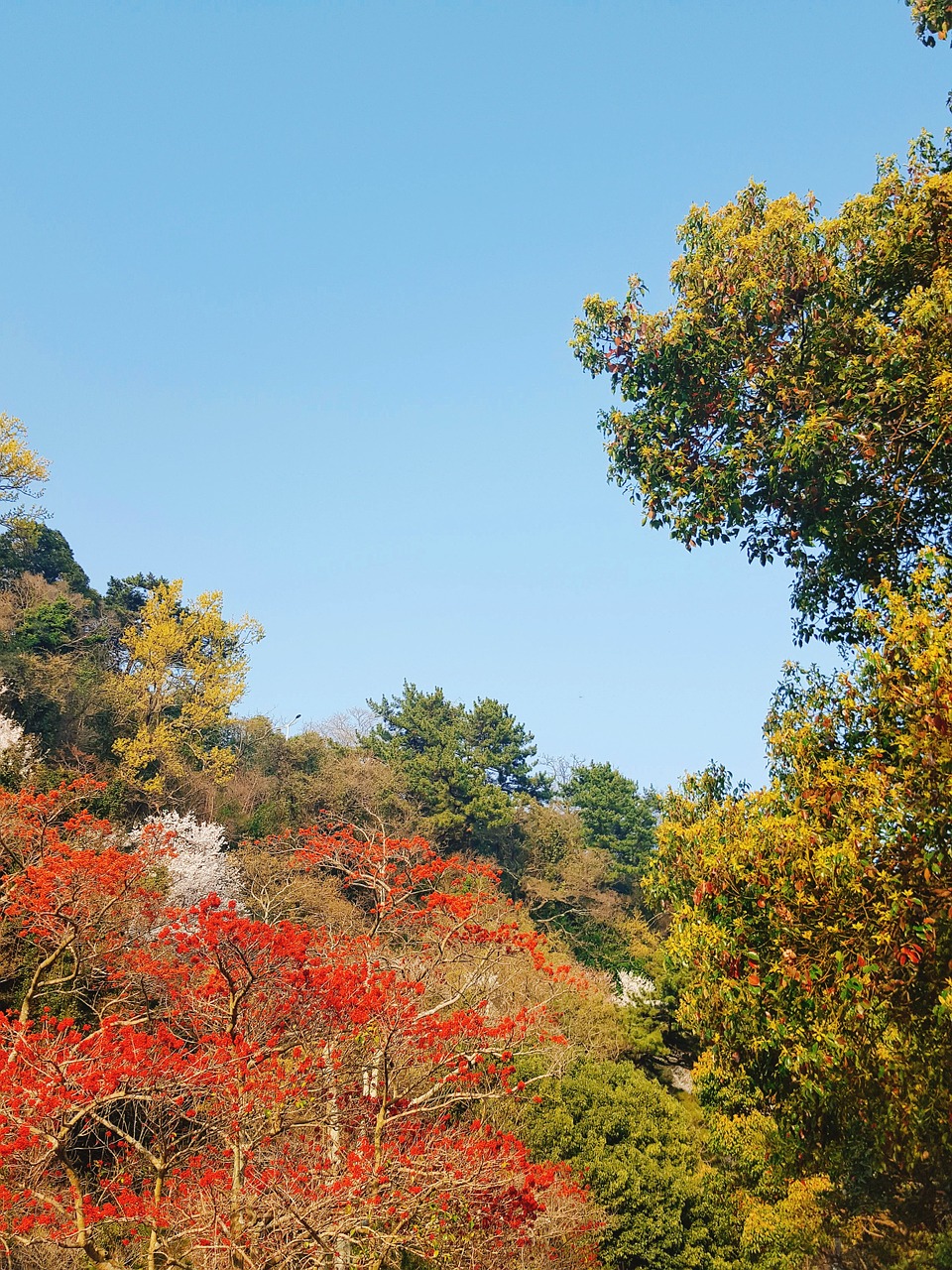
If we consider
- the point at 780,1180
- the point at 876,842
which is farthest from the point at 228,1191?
the point at 780,1180

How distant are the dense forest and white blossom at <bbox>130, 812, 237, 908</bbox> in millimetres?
395

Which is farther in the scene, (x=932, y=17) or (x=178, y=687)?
(x=178, y=687)

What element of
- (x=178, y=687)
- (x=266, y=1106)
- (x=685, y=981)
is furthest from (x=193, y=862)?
(x=685, y=981)

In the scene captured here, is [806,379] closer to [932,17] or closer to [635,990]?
[932,17]

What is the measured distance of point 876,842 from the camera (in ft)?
20.0

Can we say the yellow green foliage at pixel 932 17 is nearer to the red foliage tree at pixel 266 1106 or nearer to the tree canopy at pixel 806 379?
the tree canopy at pixel 806 379

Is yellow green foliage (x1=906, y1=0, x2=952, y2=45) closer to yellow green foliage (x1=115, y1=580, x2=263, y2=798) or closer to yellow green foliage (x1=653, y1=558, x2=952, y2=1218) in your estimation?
yellow green foliage (x1=653, y1=558, x2=952, y2=1218)

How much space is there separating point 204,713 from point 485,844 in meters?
12.8

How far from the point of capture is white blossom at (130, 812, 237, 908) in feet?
60.3

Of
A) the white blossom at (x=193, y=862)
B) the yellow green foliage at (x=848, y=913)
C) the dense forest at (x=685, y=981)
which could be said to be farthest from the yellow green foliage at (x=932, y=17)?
the white blossom at (x=193, y=862)

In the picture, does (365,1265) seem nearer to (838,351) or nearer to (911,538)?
(911,538)

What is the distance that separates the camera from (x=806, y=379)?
9102 millimetres

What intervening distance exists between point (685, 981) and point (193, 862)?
45.6ft

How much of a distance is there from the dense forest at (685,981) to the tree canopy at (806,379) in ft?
0.13
